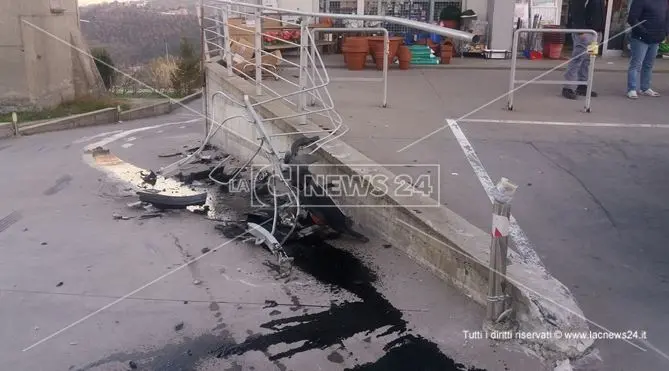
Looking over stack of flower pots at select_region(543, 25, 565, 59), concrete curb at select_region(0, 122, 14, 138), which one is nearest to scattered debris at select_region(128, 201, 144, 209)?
concrete curb at select_region(0, 122, 14, 138)

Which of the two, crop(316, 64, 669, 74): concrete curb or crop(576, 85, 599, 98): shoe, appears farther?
crop(316, 64, 669, 74): concrete curb

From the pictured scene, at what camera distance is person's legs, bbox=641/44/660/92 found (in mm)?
9164

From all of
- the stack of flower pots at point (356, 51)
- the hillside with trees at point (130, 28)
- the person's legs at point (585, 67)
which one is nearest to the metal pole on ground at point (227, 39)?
the stack of flower pots at point (356, 51)

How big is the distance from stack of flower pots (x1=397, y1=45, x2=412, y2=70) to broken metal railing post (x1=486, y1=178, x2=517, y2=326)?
8.30 metres

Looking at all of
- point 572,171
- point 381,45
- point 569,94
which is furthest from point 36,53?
point 572,171

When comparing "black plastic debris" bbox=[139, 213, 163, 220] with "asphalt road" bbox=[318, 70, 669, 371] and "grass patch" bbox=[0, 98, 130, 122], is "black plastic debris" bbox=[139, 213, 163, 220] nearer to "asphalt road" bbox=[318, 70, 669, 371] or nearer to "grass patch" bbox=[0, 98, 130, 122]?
"asphalt road" bbox=[318, 70, 669, 371]

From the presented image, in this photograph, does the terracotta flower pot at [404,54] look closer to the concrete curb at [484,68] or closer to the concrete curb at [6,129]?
the concrete curb at [484,68]

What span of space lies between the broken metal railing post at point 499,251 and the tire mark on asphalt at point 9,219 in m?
4.51

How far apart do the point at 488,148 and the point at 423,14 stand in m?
8.60

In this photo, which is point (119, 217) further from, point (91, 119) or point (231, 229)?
point (91, 119)

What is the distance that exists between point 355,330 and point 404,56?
8440mm

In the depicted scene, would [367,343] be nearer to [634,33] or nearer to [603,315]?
[603,315]

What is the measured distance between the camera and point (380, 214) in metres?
5.15

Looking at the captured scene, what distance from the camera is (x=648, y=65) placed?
30.7 ft
